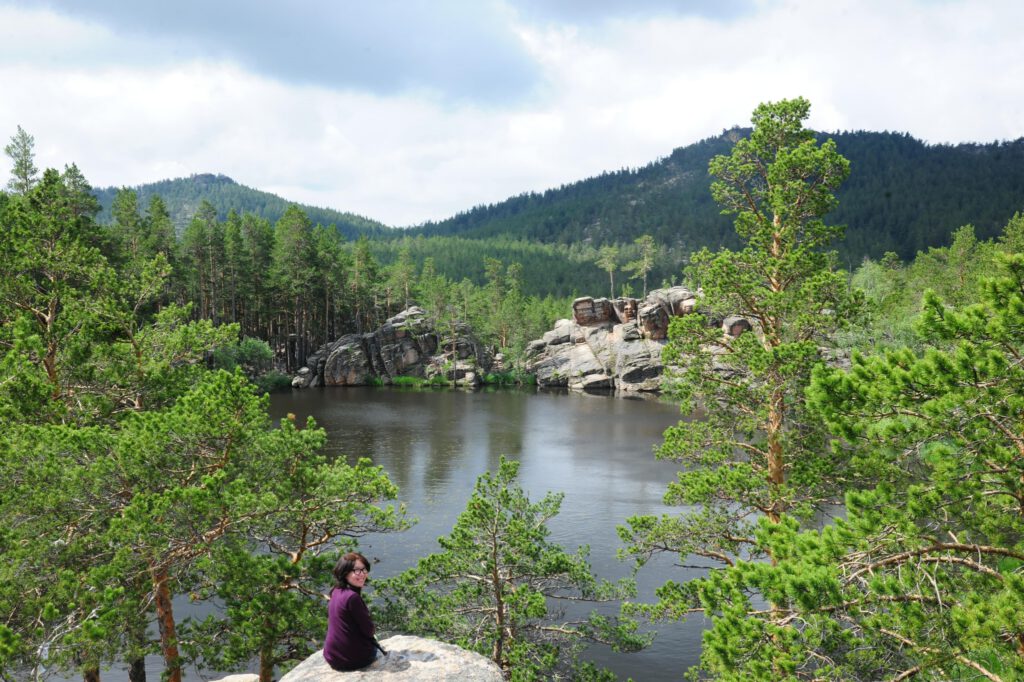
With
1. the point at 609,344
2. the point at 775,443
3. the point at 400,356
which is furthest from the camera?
the point at 609,344

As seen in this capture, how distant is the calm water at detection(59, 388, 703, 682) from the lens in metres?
21.1

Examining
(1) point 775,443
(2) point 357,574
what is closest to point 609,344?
(1) point 775,443

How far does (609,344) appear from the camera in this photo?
78000 millimetres

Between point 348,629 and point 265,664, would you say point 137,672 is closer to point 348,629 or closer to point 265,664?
point 265,664

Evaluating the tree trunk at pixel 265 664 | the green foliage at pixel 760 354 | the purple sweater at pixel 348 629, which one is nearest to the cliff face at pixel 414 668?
the purple sweater at pixel 348 629

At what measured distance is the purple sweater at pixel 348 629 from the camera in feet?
24.4

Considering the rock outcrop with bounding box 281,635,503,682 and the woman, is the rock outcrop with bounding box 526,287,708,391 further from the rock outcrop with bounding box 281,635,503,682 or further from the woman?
the woman

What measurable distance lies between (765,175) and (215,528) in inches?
525

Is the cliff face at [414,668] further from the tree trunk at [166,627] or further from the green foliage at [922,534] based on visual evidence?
the tree trunk at [166,627]

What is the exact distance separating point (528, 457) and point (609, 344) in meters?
42.2

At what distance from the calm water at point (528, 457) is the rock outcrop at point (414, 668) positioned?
5.95 meters

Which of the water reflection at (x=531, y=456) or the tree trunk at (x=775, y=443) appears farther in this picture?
the water reflection at (x=531, y=456)

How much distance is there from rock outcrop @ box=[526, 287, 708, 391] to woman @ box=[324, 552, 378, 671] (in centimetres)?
6401

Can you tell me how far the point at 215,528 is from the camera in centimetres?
1052
